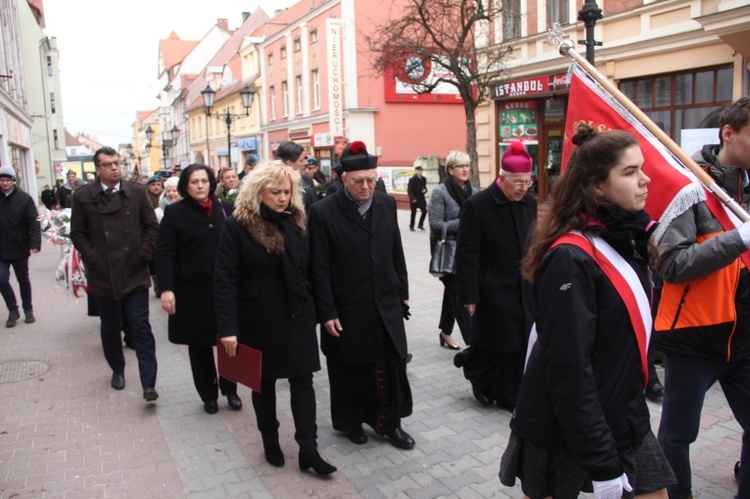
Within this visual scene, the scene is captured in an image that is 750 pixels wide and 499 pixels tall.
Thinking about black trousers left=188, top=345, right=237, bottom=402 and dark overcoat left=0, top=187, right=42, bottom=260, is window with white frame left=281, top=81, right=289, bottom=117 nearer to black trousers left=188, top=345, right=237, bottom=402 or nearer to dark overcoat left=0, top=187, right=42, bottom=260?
dark overcoat left=0, top=187, right=42, bottom=260

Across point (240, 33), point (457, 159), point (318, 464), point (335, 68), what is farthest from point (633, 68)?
point (240, 33)

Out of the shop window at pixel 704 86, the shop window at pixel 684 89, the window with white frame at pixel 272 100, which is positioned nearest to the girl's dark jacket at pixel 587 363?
the shop window at pixel 704 86

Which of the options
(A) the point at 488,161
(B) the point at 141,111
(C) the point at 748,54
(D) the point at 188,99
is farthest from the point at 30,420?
(B) the point at 141,111

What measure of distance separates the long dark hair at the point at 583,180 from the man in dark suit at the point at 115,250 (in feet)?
13.1

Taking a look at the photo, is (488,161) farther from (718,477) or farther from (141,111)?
A: (141,111)

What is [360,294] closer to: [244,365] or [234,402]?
[244,365]

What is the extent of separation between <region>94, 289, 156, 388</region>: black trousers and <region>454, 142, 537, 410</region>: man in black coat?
263cm

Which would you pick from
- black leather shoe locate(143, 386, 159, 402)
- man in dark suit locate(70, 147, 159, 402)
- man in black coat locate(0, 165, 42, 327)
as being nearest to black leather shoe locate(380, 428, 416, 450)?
black leather shoe locate(143, 386, 159, 402)

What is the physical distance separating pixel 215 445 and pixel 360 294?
60.4 inches

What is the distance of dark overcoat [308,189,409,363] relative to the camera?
4.10 meters

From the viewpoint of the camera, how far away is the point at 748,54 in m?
11.1

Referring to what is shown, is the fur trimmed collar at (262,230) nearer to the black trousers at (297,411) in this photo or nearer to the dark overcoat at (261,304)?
the dark overcoat at (261,304)

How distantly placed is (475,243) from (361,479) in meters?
1.89

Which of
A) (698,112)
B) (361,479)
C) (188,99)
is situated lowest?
(361,479)
